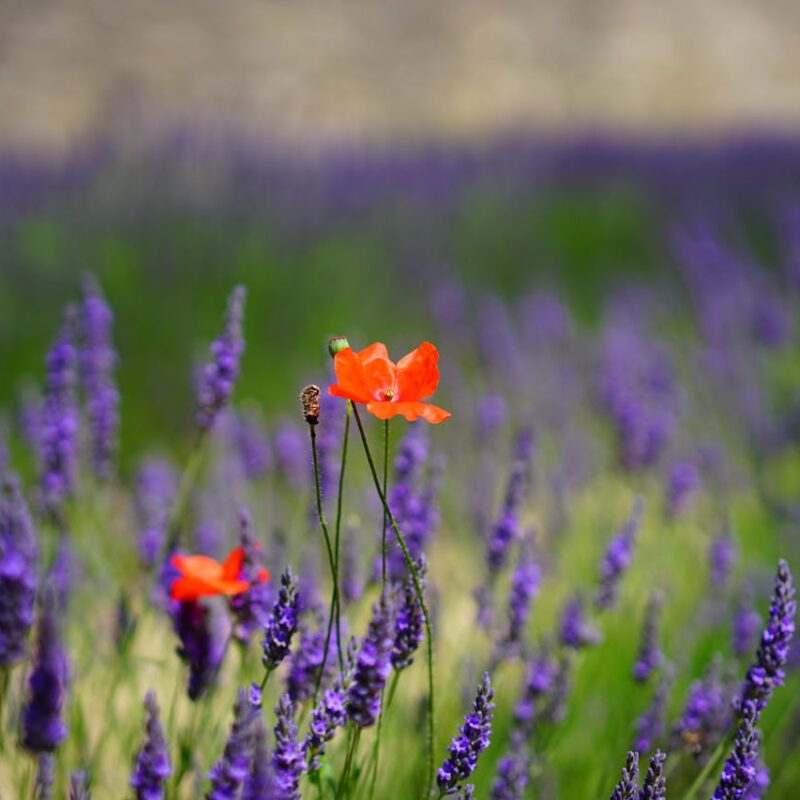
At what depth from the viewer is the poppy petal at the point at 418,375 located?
122 centimetres

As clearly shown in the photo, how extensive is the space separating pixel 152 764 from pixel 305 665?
31cm

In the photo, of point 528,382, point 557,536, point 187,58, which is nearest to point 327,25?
point 187,58

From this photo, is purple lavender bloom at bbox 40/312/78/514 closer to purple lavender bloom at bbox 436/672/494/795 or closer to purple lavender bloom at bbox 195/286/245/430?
purple lavender bloom at bbox 195/286/245/430

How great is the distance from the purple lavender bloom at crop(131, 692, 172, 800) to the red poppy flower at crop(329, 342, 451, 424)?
38 centimetres

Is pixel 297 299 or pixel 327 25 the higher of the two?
pixel 327 25

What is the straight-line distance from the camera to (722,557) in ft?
7.50

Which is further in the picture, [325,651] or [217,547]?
[217,547]

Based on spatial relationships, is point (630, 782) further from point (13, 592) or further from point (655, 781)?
point (13, 592)

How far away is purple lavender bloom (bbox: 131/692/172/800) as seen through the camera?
1.07 meters

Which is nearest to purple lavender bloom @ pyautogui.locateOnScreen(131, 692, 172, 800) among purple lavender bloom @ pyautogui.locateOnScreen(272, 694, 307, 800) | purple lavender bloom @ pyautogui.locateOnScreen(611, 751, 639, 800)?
purple lavender bloom @ pyautogui.locateOnScreen(272, 694, 307, 800)

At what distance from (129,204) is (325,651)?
469cm

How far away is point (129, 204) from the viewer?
5555 mm

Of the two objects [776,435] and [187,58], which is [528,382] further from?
[187,58]

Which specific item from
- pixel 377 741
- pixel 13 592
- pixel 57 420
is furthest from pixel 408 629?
pixel 57 420
